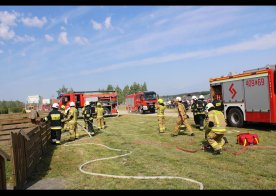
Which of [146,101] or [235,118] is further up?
[146,101]

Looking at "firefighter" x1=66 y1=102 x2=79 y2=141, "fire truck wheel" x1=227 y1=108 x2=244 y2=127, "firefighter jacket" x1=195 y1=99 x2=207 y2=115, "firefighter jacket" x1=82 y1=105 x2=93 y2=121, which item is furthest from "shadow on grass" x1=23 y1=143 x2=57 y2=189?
"fire truck wheel" x1=227 y1=108 x2=244 y2=127

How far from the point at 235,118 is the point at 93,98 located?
1506cm

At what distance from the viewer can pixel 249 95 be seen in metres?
13.5

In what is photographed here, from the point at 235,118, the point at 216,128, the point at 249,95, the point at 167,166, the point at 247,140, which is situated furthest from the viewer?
the point at 235,118

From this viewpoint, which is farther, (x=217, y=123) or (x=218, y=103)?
(x=218, y=103)

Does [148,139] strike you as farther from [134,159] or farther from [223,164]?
[223,164]

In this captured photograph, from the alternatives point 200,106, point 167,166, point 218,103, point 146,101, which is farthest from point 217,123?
point 146,101

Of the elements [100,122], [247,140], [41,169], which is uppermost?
[100,122]

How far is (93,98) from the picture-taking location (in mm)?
26625

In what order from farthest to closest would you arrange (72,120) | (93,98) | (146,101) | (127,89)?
(127,89)
(146,101)
(93,98)
(72,120)

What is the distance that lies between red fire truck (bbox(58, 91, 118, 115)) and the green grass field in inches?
609

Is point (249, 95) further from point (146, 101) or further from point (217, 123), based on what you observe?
point (146, 101)

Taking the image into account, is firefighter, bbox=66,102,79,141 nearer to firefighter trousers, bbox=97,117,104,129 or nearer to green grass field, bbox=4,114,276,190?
green grass field, bbox=4,114,276,190

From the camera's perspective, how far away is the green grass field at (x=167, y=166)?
5891mm
